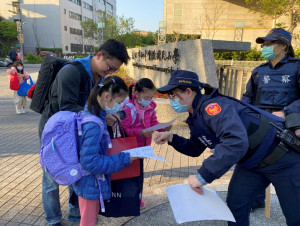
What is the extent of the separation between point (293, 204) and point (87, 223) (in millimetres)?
1510

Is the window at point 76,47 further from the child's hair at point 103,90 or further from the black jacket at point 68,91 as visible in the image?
the child's hair at point 103,90

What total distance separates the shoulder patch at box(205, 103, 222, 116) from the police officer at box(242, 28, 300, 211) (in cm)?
106

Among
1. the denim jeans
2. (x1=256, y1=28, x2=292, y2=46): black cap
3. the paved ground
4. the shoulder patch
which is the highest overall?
(x1=256, y1=28, x2=292, y2=46): black cap

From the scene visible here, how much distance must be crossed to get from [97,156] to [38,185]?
2111 mm

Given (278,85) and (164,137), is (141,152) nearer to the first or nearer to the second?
(164,137)

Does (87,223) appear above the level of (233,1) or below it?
below

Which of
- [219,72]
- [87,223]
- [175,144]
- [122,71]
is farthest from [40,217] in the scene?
[122,71]

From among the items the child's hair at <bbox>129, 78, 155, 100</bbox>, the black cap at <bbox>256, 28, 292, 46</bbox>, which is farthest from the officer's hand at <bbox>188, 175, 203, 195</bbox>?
the black cap at <bbox>256, 28, 292, 46</bbox>

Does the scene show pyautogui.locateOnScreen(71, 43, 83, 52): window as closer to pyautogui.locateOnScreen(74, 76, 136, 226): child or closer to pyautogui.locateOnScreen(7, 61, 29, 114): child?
pyautogui.locateOnScreen(7, 61, 29, 114): child

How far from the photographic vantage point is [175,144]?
2.02m

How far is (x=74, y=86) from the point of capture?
2.02m

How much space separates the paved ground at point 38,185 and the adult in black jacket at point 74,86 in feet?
1.43

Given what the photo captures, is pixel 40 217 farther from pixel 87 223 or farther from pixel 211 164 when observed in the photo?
pixel 211 164

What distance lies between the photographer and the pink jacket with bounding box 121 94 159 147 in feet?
8.37
